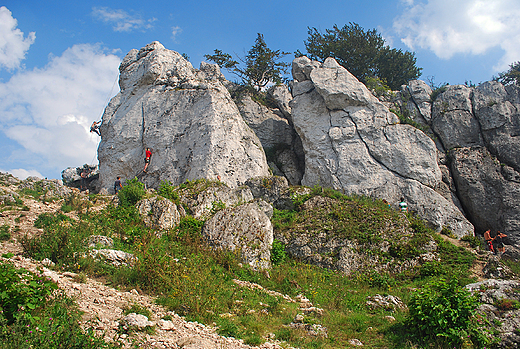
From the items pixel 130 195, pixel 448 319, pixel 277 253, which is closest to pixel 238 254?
pixel 277 253

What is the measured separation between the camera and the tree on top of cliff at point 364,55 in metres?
29.8

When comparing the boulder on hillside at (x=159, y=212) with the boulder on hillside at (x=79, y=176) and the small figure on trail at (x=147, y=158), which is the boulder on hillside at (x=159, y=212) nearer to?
the small figure on trail at (x=147, y=158)

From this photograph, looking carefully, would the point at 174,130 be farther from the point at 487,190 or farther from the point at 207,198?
the point at 487,190

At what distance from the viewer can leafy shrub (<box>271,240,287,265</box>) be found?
42.2 ft

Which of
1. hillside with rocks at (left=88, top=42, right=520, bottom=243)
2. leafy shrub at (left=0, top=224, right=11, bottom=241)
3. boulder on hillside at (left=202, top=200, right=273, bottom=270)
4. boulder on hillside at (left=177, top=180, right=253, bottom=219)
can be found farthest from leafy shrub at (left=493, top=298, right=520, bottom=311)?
leafy shrub at (left=0, top=224, right=11, bottom=241)

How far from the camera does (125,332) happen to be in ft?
17.9

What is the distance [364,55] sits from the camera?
29.8 meters

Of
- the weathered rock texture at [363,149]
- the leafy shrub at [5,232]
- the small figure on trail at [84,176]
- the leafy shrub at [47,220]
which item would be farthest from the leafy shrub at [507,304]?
the small figure on trail at [84,176]

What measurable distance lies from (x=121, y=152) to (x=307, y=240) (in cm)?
1348

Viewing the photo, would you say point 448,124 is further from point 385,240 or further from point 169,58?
point 169,58

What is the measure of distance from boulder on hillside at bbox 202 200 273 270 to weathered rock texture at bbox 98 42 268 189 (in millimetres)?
5279

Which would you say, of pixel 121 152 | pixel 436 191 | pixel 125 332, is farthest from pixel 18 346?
pixel 436 191

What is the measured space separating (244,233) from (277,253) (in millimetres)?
1759

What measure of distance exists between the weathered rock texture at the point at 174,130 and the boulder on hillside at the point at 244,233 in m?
5.28
